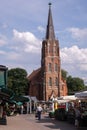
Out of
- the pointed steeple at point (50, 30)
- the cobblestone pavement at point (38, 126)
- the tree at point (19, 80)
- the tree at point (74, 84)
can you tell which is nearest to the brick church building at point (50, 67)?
the pointed steeple at point (50, 30)

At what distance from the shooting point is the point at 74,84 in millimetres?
133250

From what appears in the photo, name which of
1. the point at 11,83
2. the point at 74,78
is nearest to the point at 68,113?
the point at 11,83

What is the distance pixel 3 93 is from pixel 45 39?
9431 centimetres

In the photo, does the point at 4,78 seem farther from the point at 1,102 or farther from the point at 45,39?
the point at 45,39

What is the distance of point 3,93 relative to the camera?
27984 mm

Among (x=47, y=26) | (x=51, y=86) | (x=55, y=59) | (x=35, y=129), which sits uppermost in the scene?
(x=47, y=26)

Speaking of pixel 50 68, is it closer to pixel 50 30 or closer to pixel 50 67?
pixel 50 67

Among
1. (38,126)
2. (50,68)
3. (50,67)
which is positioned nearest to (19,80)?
(50,68)

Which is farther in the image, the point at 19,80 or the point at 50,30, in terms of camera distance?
the point at 50,30

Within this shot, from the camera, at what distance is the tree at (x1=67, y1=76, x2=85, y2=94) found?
428ft

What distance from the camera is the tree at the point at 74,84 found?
13050 centimetres

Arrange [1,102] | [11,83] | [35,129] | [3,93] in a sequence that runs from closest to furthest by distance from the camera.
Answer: [35,129]
[3,93]
[1,102]
[11,83]

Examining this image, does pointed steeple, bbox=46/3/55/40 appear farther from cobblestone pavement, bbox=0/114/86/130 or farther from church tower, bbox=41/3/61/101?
cobblestone pavement, bbox=0/114/86/130

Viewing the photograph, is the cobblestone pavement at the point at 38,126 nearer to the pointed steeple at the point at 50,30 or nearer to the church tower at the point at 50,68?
the church tower at the point at 50,68
